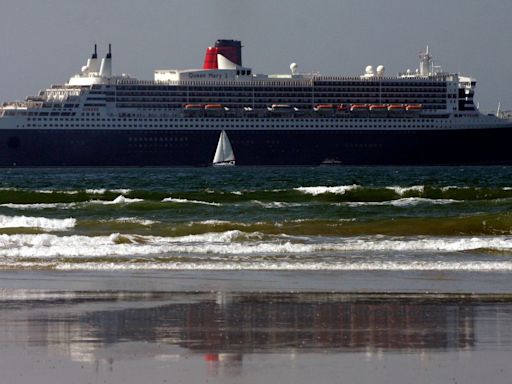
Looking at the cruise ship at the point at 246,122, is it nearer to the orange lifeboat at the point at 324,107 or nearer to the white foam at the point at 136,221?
the orange lifeboat at the point at 324,107

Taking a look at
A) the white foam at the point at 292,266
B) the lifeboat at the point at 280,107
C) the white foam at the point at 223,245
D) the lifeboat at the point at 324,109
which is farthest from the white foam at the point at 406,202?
the lifeboat at the point at 324,109

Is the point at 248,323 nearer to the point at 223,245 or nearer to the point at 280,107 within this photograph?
the point at 223,245

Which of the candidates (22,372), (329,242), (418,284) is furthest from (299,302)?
(329,242)

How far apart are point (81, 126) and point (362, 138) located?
69.1ft

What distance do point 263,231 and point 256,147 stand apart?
6975 centimetres

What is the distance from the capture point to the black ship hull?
96.1 m

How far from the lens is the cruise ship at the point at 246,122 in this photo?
317 feet

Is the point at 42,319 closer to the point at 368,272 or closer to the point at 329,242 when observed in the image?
the point at 368,272

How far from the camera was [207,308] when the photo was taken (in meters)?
14.1

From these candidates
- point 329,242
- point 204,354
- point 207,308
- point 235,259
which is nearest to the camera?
point 204,354

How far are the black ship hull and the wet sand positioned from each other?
80.1 meters

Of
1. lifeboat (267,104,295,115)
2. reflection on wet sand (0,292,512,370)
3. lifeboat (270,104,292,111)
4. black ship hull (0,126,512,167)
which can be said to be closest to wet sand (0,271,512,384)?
reflection on wet sand (0,292,512,370)

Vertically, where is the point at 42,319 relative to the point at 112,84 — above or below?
below

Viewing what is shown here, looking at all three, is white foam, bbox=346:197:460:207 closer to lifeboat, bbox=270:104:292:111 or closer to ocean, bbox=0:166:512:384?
ocean, bbox=0:166:512:384
